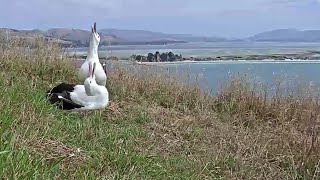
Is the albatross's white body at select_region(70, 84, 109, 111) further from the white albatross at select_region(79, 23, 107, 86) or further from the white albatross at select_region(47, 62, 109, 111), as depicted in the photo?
the white albatross at select_region(79, 23, 107, 86)

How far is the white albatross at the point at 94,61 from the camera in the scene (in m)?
6.18

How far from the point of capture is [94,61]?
6.30 metres

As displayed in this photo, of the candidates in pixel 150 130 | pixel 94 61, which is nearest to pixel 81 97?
pixel 150 130

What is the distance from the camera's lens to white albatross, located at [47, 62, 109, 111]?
211 inches

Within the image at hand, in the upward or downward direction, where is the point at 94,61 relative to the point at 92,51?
downward

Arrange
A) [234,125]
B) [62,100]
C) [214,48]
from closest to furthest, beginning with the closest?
[62,100], [234,125], [214,48]

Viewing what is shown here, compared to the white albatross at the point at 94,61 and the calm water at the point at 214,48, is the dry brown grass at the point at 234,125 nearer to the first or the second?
the white albatross at the point at 94,61

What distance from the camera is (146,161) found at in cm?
404

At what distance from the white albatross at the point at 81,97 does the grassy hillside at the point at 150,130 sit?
4.0 inches

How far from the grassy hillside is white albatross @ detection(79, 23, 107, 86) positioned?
0.35 metres

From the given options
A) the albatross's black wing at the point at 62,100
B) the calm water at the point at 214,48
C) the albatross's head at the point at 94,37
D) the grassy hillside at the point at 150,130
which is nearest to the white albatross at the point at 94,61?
the albatross's head at the point at 94,37

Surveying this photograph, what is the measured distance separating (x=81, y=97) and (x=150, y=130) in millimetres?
742

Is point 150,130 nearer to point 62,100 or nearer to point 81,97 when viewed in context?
point 81,97

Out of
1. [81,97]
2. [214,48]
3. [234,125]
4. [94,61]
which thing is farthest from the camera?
[214,48]
